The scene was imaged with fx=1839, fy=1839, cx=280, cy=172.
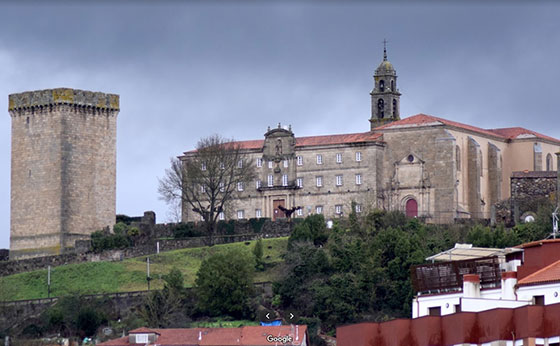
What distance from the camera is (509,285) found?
158 feet

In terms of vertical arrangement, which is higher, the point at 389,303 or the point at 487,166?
the point at 487,166

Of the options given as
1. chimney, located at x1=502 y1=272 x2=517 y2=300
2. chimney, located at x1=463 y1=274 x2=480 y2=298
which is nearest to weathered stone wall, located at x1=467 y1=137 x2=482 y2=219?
chimney, located at x1=463 y1=274 x2=480 y2=298

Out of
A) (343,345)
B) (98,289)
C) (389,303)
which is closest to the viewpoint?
(343,345)

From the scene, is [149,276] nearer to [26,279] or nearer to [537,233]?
[26,279]

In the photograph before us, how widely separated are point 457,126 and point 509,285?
57.2 metres

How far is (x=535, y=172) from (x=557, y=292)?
58.6 meters

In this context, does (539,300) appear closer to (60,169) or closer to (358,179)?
(358,179)

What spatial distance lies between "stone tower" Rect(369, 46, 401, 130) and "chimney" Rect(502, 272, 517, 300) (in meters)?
65.5

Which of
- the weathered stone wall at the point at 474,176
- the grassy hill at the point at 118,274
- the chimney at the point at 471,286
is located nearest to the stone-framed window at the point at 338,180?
the weathered stone wall at the point at 474,176

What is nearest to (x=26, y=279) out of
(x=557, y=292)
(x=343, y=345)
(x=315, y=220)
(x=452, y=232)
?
(x=315, y=220)

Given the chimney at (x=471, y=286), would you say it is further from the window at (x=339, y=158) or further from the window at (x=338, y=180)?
the window at (x=339, y=158)

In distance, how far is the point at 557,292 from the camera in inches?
1777

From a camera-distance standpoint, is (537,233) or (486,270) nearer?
(486,270)

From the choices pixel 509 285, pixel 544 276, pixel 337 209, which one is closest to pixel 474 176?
pixel 337 209
